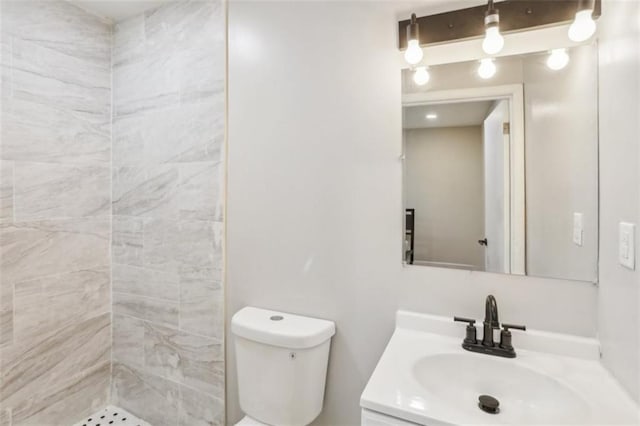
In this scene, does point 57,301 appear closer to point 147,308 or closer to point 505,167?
point 147,308

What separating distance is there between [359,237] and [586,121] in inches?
32.6

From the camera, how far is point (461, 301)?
1203 mm

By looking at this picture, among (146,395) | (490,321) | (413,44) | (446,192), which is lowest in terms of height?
(146,395)

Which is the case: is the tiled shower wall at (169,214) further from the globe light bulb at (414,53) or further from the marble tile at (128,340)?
the globe light bulb at (414,53)

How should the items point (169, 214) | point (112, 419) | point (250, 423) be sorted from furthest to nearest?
point (112, 419) → point (169, 214) → point (250, 423)

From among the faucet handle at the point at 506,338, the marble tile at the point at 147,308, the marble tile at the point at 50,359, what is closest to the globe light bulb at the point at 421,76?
the faucet handle at the point at 506,338

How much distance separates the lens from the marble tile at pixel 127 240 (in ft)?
6.09

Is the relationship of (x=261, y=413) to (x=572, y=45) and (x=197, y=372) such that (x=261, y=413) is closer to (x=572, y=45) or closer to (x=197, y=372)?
(x=197, y=372)

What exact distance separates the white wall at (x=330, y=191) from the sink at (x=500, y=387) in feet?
0.61

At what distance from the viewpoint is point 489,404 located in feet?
3.15

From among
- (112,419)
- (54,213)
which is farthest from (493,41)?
(112,419)

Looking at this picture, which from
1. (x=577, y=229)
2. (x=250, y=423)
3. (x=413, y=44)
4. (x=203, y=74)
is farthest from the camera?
(x=203, y=74)

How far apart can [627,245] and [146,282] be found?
2004mm

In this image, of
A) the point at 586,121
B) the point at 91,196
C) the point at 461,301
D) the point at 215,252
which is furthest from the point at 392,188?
the point at 91,196
